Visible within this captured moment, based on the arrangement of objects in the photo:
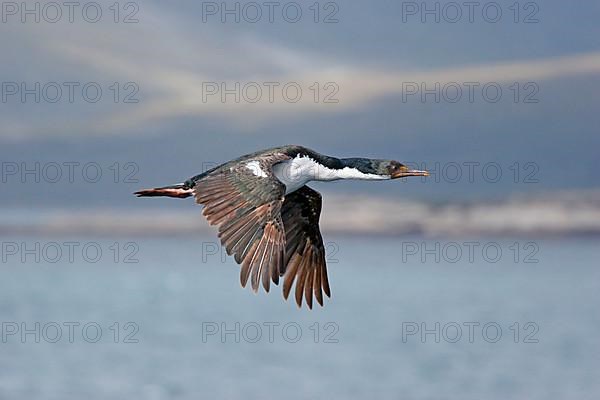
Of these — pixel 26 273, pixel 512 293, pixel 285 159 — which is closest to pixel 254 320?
pixel 512 293

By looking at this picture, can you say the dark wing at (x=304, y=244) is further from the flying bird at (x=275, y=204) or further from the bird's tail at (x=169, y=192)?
the bird's tail at (x=169, y=192)

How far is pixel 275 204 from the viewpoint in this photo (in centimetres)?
1210

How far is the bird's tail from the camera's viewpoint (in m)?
13.2

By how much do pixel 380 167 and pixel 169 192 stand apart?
2.58m

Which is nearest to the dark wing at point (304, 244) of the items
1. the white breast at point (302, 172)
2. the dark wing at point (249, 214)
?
the white breast at point (302, 172)

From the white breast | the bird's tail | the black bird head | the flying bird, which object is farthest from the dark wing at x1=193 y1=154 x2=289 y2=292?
the black bird head

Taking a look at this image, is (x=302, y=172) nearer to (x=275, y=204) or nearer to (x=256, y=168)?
(x=256, y=168)

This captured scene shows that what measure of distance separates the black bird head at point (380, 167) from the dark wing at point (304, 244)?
27.9 inches

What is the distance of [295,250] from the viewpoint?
14.6m

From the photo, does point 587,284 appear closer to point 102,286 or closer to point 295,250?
point 102,286

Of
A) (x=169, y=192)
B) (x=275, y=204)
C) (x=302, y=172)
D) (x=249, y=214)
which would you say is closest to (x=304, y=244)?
(x=302, y=172)

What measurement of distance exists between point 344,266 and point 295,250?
2568 inches

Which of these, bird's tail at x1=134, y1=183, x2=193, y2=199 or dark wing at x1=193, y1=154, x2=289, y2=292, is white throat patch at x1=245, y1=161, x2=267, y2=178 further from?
bird's tail at x1=134, y1=183, x2=193, y2=199

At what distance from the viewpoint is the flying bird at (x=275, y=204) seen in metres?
11.7
